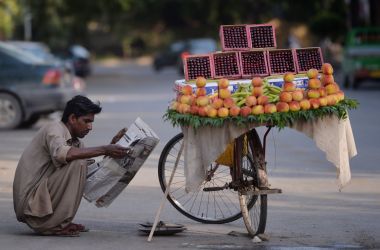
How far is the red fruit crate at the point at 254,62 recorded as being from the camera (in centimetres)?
803

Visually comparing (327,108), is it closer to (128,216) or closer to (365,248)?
(365,248)

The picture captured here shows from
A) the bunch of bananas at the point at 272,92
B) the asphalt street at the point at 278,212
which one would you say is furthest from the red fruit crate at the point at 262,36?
the asphalt street at the point at 278,212

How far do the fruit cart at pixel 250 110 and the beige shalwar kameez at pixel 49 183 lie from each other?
2.33 feet

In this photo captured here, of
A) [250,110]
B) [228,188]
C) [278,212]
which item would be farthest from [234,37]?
[278,212]

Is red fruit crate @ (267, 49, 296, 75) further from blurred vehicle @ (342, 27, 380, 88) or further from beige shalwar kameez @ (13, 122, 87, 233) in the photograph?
blurred vehicle @ (342, 27, 380, 88)

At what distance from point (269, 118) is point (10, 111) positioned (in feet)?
36.2

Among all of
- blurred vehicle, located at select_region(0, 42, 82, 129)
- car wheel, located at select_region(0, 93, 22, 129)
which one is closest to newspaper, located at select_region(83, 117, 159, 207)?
blurred vehicle, located at select_region(0, 42, 82, 129)

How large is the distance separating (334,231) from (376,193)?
86.4 inches

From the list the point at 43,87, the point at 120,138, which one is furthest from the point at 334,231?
the point at 43,87

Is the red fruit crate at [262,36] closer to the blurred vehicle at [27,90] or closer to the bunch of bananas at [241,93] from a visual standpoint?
the bunch of bananas at [241,93]

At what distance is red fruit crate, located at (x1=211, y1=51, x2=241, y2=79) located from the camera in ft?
26.2

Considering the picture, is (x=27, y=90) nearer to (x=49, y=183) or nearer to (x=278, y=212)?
(x=278, y=212)

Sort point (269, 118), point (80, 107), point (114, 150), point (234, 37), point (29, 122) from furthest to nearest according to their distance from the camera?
1. point (29, 122)
2. point (234, 37)
3. point (80, 107)
4. point (114, 150)
5. point (269, 118)

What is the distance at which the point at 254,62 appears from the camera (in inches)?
317
